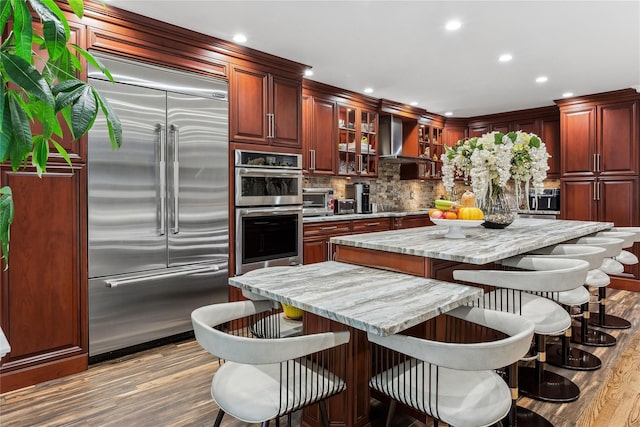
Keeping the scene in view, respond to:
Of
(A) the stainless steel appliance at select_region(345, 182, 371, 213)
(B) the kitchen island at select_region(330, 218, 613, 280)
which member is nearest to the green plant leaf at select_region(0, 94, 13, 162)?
(B) the kitchen island at select_region(330, 218, 613, 280)

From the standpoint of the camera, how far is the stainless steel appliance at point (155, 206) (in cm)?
283

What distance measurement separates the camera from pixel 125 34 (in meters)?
2.93

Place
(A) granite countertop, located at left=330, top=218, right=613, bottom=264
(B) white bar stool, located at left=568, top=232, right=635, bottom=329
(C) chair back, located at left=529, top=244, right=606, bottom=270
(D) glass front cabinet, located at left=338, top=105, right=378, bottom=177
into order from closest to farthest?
(A) granite countertop, located at left=330, top=218, right=613, bottom=264, (C) chair back, located at left=529, top=244, right=606, bottom=270, (B) white bar stool, located at left=568, top=232, right=635, bottom=329, (D) glass front cabinet, located at left=338, top=105, right=378, bottom=177

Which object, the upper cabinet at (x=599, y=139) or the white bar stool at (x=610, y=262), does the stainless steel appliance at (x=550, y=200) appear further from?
the white bar stool at (x=610, y=262)

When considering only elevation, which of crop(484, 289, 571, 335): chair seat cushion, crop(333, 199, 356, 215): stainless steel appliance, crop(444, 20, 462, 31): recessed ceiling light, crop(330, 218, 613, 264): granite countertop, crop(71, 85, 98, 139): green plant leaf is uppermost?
crop(444, 20, 462, 31): recessed ceiling light

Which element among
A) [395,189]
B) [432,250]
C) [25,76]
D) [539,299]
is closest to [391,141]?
[395,189]

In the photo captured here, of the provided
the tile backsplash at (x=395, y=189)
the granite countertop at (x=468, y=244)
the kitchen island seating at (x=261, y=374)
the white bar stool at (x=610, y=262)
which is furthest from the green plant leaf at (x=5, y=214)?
the tile backsplash at (x=395, y=189)

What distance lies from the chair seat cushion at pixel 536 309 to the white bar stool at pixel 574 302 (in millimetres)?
254

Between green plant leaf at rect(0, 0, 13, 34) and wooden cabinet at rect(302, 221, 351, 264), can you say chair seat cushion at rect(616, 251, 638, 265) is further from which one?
green plant leaf at rect(0, 0, 13, 34)

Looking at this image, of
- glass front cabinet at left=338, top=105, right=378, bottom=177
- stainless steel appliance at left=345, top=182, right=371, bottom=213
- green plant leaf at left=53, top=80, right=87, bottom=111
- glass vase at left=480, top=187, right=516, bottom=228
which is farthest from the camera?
stainless steel appliance at left=345, top=182, right=371, bottom=213

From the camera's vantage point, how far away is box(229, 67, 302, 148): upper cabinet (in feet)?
11.8

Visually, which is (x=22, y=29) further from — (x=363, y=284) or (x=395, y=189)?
(x=395, y=189)

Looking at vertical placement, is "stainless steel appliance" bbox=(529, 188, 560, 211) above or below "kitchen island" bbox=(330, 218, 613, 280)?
above

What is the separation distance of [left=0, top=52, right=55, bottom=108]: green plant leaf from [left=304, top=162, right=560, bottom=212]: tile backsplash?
4.67 meters
